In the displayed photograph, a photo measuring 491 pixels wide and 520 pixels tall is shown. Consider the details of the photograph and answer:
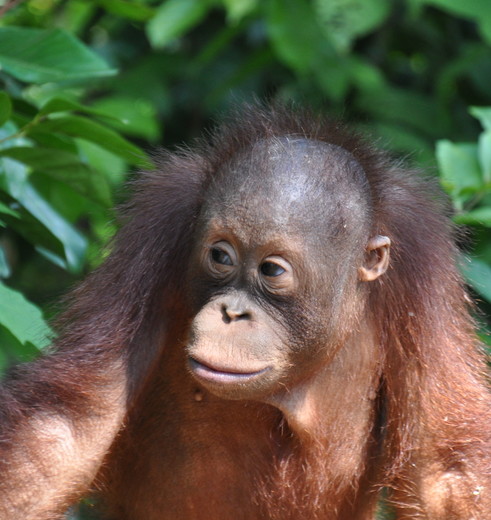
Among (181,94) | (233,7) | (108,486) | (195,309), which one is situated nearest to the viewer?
(195,309)

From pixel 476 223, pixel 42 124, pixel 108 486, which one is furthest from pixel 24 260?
pixel 476 223

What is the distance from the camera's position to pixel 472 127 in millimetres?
6148

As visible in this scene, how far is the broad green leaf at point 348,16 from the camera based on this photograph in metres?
5.55

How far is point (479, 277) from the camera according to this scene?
4125mm

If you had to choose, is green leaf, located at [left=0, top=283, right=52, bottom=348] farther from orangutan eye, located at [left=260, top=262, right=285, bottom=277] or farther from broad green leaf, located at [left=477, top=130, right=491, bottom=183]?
broad green leaf, located at [left=477, top=130, right=491, bottom=183]

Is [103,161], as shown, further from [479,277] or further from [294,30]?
[479,277]

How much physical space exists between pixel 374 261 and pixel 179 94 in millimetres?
3960

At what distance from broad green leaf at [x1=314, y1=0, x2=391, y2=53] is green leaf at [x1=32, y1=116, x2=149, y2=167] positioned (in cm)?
207

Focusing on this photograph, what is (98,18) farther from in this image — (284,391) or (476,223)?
(284,391)

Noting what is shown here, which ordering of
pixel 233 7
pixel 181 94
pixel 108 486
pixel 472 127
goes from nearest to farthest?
pixel 108 486 → pixel 233 7 → pixel 472 127 → pixel 181 94

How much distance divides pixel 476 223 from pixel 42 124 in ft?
5.92

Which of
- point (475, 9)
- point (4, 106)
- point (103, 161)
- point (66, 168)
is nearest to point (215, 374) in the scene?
point (4, 106)

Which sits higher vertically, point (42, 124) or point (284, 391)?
point (42, 124)

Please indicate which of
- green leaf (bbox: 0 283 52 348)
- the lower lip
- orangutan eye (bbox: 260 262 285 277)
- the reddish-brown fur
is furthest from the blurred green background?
orangutan eye (bbox: 260 262 285 277)
